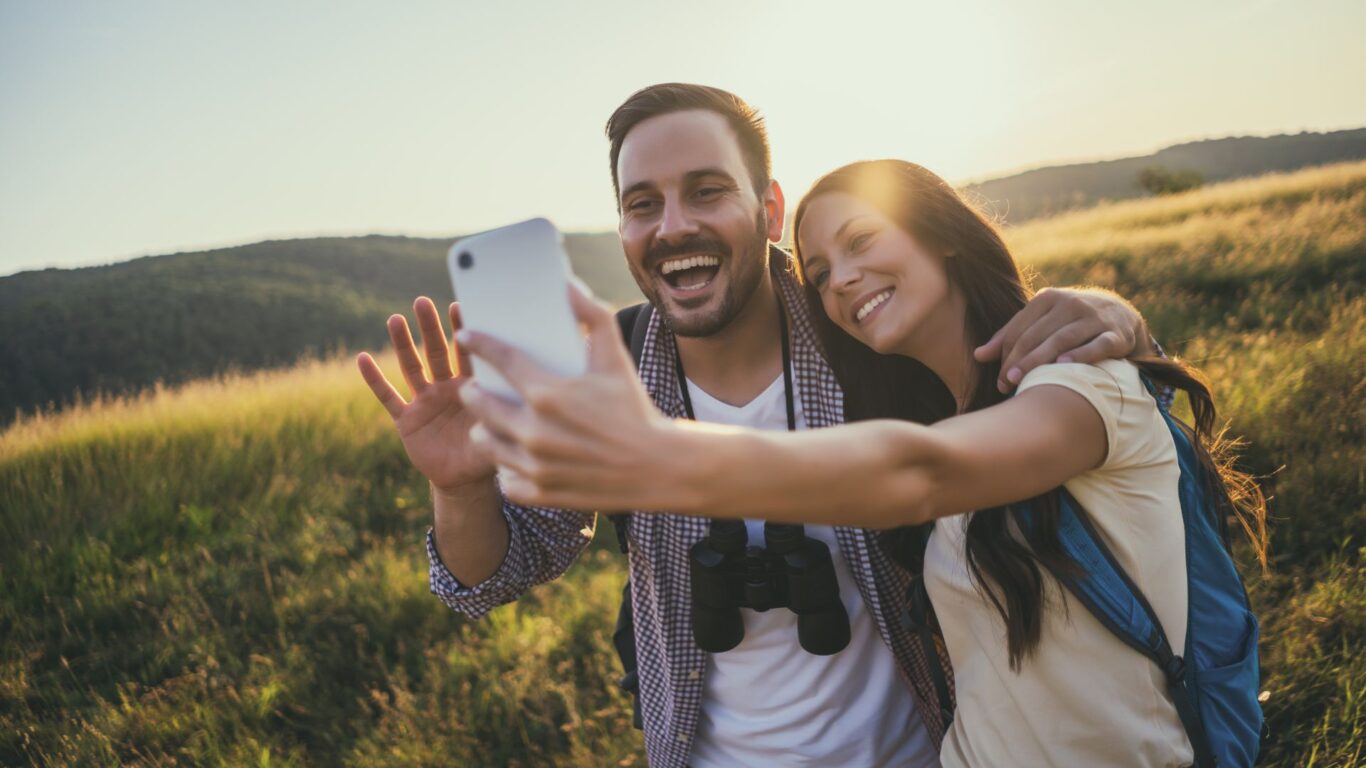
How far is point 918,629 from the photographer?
190cm

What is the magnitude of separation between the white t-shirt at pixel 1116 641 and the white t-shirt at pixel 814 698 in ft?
2.03

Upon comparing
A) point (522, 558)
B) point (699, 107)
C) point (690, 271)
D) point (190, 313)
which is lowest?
point (522, 558)

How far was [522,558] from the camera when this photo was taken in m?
2.10

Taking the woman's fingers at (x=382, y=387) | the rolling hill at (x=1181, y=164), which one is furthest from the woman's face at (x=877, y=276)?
the rolling hill at (x=1181, y=164)

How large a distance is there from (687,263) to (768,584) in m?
1.09

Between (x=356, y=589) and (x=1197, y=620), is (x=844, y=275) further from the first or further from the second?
(x=356, y=589)

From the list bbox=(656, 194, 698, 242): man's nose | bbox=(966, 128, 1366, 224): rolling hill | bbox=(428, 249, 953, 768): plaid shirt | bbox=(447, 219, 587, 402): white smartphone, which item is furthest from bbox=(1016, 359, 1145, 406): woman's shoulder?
bbox=(966, 128, 1366, 224): rolling hill

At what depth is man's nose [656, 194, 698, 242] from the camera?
2.23 metres

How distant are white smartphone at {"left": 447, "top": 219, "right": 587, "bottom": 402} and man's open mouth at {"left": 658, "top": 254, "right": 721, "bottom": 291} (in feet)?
4.73

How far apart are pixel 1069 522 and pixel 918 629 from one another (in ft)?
2.06

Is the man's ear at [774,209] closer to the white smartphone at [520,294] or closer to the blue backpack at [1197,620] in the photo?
the blue backpack at [1197,620]

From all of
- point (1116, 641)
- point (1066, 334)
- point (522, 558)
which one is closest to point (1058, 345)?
point (1066, 334)

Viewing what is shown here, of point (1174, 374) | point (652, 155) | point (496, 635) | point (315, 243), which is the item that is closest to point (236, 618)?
point (496, 635)

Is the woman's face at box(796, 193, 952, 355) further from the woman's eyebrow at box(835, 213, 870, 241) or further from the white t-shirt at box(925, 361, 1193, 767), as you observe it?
the white t-shirt at box(925, 361, 1193, 767)
